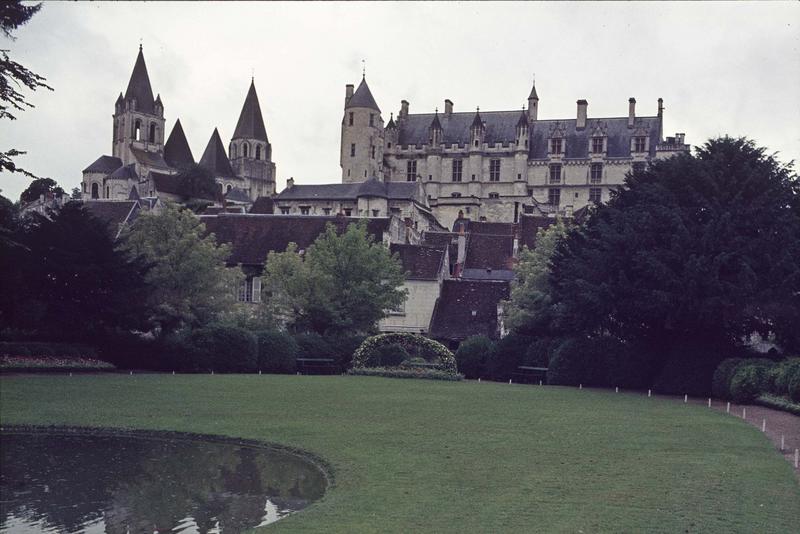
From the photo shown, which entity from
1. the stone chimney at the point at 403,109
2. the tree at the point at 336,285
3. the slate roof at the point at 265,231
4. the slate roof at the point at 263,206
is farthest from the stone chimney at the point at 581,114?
the tree at the point at 336,285

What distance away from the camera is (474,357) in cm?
4341

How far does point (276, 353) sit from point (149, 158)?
98848 mm

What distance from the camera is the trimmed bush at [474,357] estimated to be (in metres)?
43.2

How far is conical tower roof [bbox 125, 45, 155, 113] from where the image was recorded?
453 feet

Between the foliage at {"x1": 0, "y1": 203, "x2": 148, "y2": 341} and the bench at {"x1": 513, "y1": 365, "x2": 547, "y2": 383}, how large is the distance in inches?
645

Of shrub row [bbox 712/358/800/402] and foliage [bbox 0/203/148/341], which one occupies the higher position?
foliage [bbox 0/203/148/341]

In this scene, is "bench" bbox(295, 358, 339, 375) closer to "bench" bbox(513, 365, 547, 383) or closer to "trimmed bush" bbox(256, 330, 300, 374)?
"trimmed bush" bbox(256, 330, 300, 374)

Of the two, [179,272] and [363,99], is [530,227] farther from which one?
[363,99]

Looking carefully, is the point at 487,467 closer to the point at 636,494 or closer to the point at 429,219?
the point at 636,494

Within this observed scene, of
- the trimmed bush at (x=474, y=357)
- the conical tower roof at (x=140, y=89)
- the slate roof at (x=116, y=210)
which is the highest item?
the conical tower roof at (x=140, y=89)

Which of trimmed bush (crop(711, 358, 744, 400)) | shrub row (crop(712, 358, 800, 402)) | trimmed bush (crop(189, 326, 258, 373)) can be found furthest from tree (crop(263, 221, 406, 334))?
shrub row (crop(712, 358, 800, 402))

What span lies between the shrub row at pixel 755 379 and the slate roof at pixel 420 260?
84.9 ft

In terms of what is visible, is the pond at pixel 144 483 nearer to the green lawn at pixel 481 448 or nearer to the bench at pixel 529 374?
the green lawn at pixel 481 448

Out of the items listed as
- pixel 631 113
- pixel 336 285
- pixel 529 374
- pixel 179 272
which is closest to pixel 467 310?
pixel 336 285
